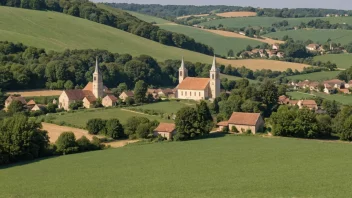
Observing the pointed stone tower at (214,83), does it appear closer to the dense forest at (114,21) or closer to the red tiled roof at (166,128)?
the red tiled roof at (166,128)

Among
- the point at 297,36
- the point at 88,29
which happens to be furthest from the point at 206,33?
the point at 88,29

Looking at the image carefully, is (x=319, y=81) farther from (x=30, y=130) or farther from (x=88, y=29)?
(x=30, y=130)

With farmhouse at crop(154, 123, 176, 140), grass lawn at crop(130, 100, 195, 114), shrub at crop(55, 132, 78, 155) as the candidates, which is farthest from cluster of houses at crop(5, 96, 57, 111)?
shrub at crop(55, 132, 78, 155)

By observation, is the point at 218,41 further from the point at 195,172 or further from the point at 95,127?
the point at 195,172

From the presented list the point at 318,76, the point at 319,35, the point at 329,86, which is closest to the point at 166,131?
the point at 329,86

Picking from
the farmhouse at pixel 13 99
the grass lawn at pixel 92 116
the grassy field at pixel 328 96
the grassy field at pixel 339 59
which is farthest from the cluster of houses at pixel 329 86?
A: the farmhouse at pixel 13 99
